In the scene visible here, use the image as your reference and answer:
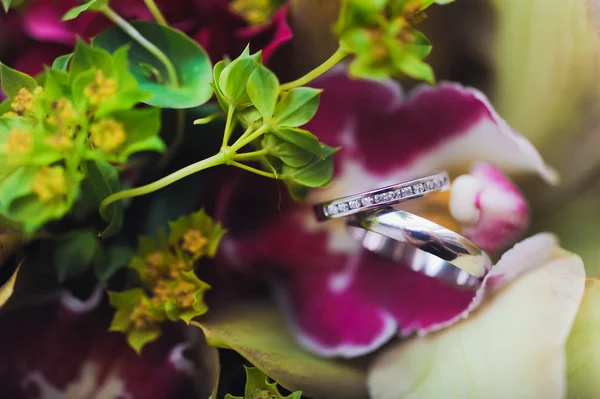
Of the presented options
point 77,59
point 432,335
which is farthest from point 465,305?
point 77,59

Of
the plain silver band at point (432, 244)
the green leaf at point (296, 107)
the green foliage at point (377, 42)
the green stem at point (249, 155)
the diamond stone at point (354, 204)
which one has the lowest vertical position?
the plain silver band at point (432, 244)

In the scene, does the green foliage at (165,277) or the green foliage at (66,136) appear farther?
the green foliage at (165,277)

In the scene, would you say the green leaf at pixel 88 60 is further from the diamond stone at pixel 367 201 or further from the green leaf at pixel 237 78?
the diamond stone at pixel 367 201

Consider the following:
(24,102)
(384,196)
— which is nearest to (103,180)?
(24,102)

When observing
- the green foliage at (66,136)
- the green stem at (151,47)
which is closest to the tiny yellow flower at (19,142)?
the green foliage at (66,136)

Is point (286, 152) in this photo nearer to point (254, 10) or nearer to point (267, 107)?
point (267, 107)

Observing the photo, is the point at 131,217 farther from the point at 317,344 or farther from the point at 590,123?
the point at 590,123

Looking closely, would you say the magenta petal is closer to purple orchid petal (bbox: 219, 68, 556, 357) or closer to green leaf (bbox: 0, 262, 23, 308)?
purple orchid petal (bbox: 219, 68, 556, 357)

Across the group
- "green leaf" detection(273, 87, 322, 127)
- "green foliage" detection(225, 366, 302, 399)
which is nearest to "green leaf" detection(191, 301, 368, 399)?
"green foliage" detection(225, 366, 302, 399)
